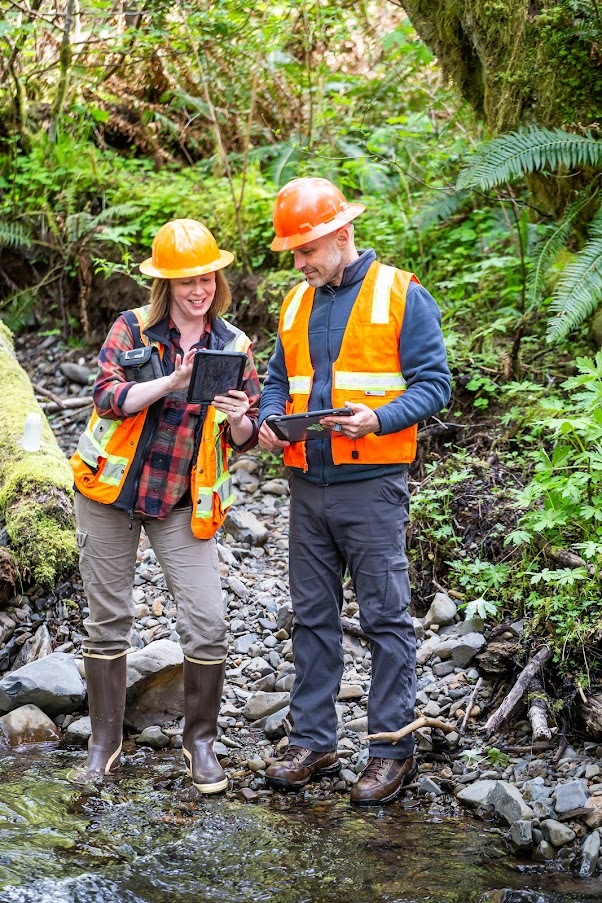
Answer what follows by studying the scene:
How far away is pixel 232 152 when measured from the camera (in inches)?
403

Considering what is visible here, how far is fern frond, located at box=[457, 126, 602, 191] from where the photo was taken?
5648 mm

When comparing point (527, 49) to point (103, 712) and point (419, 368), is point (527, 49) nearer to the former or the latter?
point (419, 368)

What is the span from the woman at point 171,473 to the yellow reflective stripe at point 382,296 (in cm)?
62

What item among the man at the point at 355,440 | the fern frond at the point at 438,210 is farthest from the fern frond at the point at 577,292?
the fern frond at the point at 438,210

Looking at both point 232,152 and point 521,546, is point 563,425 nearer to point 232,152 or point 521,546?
point 521,546

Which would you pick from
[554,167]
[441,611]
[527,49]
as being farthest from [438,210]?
[441,611]

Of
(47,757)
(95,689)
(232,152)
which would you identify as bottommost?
(47,757)

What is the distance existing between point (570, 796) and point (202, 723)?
5.08ft

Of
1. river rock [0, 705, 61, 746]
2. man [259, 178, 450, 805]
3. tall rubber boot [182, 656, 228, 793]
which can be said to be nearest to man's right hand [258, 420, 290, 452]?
man [259, 178, 450, 805]

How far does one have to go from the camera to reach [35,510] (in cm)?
546

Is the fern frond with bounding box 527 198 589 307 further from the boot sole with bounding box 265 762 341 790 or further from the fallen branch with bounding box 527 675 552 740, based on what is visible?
the boot sole with bounding box 265 762 341 790

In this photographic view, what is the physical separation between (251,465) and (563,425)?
138 inches

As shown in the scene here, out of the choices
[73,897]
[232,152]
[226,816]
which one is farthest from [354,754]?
[232,152]

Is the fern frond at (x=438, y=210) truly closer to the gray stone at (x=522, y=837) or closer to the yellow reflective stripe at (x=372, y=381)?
the yellow reflective stripe at (x=372, y=381)
